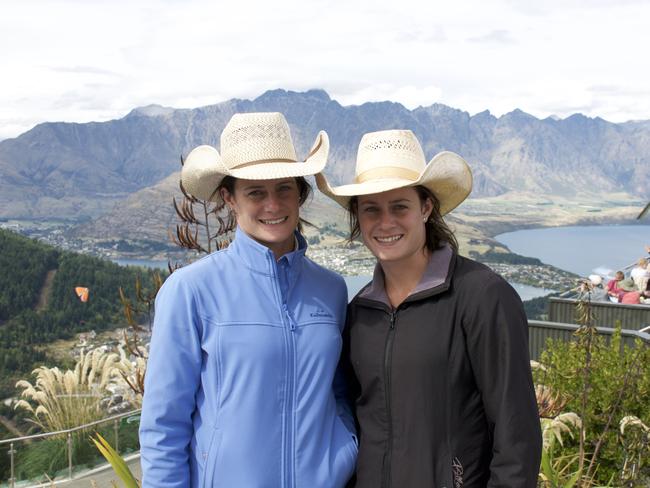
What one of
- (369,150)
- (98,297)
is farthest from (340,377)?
(98,297)

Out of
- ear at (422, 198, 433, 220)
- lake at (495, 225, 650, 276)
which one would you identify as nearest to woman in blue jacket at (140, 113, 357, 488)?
ear at (422, 198, 433, 220)

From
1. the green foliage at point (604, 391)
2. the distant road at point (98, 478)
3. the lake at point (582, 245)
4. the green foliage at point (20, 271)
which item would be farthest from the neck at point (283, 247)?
the lake at point (582, 245)

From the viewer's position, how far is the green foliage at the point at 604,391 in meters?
3.95

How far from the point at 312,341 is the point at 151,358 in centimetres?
45

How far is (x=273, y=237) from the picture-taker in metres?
2.01

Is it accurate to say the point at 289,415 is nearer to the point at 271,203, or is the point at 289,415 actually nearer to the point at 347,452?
the point at 347,452

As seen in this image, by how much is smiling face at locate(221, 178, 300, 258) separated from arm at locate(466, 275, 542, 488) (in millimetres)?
612

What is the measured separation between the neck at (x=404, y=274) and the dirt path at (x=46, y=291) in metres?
48.4

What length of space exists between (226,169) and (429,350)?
2.61 ft

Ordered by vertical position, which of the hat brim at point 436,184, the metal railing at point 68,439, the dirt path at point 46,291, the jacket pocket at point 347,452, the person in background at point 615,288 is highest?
the hat brim at point 436,184

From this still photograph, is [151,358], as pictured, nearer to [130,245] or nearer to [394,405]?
[394,405]

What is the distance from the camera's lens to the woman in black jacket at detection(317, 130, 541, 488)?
1.77 metres

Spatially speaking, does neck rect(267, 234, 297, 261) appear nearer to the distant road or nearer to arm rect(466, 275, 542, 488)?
arm rect(466, 275, 542, 488)

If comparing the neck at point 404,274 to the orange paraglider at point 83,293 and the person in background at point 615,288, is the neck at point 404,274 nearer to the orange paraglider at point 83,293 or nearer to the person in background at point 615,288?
the person in background at point 615,288
